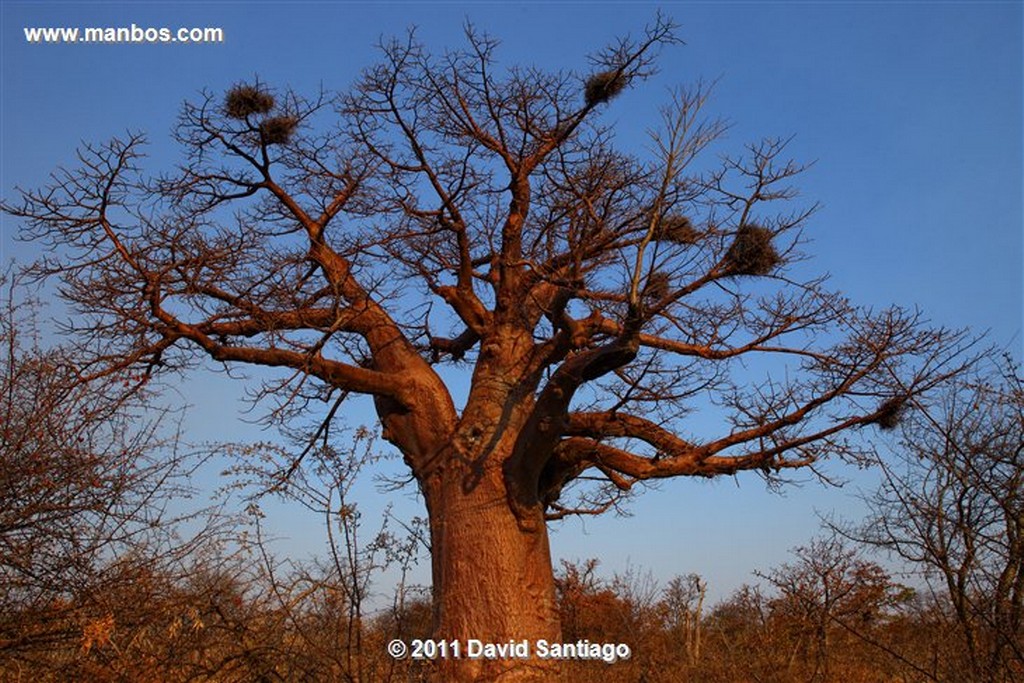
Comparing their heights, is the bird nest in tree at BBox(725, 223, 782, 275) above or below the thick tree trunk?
above

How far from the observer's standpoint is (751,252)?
6.76 meters

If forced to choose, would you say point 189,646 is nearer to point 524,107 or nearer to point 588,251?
point 588,251

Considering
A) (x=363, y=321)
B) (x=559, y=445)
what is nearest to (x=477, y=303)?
(x=363, y=321)

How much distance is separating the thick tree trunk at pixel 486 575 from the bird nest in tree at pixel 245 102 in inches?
123

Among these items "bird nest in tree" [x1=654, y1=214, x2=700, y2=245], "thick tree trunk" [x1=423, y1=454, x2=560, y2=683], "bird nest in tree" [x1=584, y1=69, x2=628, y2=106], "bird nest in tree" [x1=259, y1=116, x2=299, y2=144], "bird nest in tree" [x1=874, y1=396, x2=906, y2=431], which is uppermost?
"bird nest in tree" [x1=584, y1=69, x2=628, y2=106]

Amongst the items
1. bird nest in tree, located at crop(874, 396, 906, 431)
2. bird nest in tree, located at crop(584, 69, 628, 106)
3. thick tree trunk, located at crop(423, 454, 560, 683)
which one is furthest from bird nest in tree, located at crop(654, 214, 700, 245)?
thick tree trunk, located at crop(423, 454, 560, 683)

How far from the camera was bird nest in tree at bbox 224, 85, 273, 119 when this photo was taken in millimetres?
6949

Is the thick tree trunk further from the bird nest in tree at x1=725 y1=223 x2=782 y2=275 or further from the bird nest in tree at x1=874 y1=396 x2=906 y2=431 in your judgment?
the bird nest in tree at x1=874 y1=396 x2=906 y2=431

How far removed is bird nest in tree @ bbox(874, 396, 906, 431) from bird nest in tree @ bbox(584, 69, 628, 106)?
3.26m

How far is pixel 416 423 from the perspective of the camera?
23.1ft

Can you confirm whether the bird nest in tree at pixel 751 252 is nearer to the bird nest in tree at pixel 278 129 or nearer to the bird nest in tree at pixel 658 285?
the bird nest in tree at pixel 658 285

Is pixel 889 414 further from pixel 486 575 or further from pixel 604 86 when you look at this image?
pixel 604 86

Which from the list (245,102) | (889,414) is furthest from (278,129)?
(889,414)

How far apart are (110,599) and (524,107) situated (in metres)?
5.07
